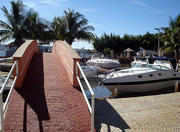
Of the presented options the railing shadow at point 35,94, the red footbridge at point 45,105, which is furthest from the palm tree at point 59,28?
the red footbridge at point 45,105

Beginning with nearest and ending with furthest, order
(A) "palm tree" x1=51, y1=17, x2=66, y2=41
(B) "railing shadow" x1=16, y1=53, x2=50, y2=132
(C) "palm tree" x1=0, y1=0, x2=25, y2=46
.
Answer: (B) "railing shadow" x1=16, y1=53, x2=50, y2=132 → (C) "palm tree" x1=0, y1=0, x2=25, y2=46 → (A) "palm tree" x1=51, y1=17, x2=66, y2=41

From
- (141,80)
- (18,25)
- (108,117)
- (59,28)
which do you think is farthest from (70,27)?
(108,117)

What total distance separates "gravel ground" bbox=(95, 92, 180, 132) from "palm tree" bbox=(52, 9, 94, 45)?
66.5 feet

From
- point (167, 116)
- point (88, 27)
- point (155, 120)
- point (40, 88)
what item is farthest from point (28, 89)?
point (88, 27)

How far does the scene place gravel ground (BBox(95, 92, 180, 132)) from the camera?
4379mm

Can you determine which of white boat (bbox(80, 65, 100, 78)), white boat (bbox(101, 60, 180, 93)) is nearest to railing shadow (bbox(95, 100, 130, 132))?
white boat (bbox(101, 60, 180, 93))

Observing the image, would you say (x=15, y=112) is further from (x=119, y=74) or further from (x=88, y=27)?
(x=88, y=27)

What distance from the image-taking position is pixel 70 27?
26.0 metres

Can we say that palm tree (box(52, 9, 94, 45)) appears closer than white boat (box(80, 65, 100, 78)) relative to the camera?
No

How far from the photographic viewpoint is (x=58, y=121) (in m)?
3.74

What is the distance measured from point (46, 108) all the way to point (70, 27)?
2304 centimetres

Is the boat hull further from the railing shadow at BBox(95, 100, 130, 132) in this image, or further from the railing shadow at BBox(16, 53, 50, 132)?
the railing shadow at BBox(16, 53, 50, 132)

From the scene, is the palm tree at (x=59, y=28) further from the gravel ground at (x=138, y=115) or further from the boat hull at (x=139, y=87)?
the gravel ground at (x=138, y=115)

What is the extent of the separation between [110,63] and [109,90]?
1345cm
